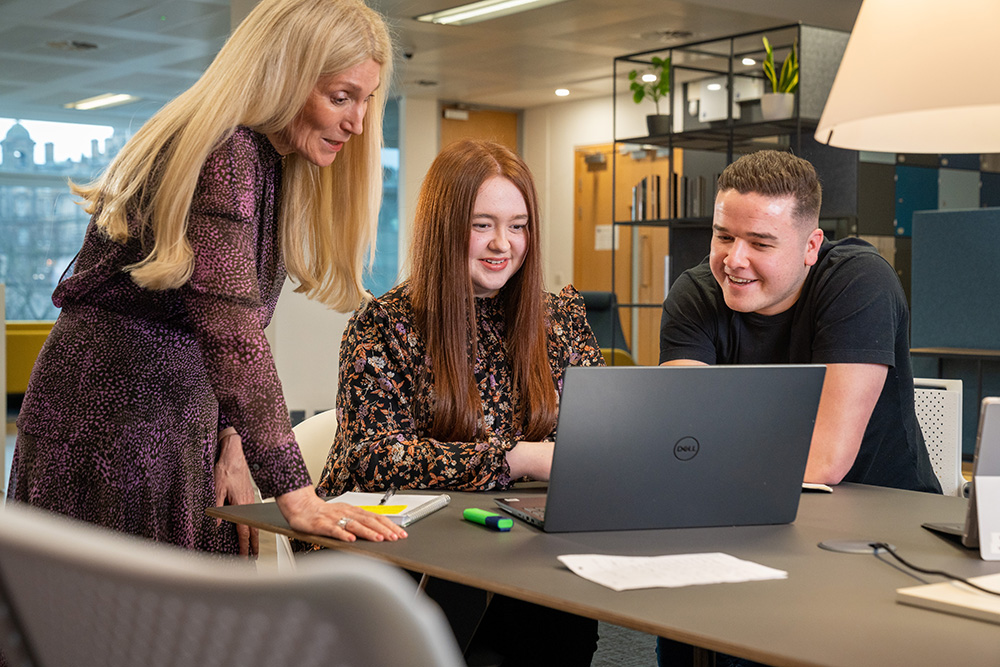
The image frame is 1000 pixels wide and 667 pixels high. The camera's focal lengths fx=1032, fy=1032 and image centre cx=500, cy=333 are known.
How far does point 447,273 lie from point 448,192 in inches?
5.8

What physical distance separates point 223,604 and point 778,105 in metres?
5.88

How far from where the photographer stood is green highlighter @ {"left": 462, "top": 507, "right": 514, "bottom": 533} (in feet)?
4.32

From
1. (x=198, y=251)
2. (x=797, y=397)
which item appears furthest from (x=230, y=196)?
(x=797, y=397)

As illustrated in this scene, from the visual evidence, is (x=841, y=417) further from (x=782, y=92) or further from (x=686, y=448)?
(x=782, y=92)

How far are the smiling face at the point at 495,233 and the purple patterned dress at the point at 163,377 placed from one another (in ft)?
1.41

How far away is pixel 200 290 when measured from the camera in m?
1.30

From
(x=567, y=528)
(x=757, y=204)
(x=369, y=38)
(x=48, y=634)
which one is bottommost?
(x=567, y=528)

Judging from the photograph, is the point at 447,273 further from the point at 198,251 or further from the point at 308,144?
the point at 198,251

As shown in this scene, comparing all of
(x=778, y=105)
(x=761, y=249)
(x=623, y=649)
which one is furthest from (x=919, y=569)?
(x=778, y=105)

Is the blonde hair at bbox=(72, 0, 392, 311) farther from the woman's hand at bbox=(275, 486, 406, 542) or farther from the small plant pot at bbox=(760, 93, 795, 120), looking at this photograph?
the small plant pot at bbox=(760, 93, 795, 120)

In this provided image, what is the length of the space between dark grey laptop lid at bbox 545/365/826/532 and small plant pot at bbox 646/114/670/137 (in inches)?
240

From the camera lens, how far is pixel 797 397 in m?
1.35

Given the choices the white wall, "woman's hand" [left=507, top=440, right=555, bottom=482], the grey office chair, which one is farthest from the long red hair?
the white wall

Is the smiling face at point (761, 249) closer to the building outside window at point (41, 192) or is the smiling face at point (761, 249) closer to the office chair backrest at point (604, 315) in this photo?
the building outside window at point (41, 192)
